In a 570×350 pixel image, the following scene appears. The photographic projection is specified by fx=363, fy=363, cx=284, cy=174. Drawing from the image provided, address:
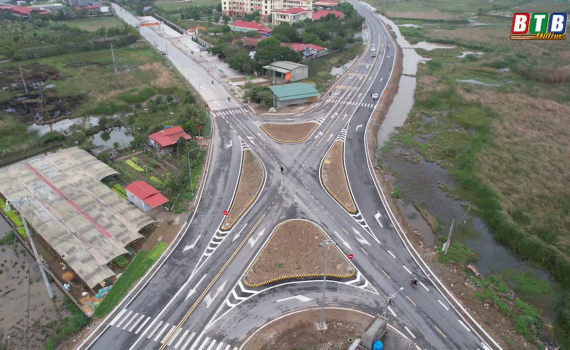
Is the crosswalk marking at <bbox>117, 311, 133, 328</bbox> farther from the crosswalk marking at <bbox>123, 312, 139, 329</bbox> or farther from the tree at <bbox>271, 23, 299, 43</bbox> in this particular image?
the tree at <bbox>271, 23, 299, 43</bbox>

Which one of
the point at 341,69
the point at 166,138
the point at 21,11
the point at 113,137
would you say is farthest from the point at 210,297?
the point at 21,11

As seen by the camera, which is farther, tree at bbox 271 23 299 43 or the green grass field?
the green grass field

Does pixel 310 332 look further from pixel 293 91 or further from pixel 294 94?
pixel 293 91

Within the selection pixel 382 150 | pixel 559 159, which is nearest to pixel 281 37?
pixel 382 150

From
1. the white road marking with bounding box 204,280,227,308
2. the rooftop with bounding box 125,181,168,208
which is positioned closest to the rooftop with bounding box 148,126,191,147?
the rooftop with bounding box 125,181,168,208

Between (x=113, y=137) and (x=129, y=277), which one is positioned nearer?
(x=129, y=277)

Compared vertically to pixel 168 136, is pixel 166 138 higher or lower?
lower

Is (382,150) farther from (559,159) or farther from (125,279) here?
(125,279)
